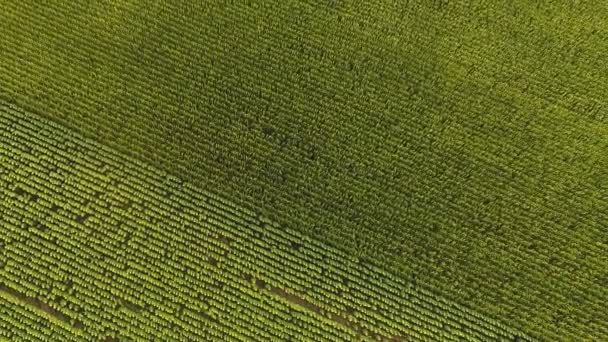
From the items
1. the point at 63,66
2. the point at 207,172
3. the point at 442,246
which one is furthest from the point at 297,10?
the point at 442,246

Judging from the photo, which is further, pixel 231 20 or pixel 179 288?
pixel 231 20

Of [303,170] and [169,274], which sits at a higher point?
[303,170]

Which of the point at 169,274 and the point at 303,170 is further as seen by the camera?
the point at 303,170

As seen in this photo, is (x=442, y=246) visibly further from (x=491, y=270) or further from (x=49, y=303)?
(x=49, y=303)

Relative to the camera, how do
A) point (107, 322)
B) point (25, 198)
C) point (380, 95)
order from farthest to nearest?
point (380, 95) < point (25, 198) < point (107, 322)

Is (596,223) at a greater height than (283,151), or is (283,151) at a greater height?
(596,223)

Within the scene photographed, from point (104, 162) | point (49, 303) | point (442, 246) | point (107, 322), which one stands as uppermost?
point (442, 246)
